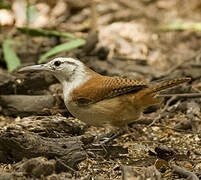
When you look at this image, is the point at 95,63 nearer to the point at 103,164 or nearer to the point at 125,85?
the point at 125,85

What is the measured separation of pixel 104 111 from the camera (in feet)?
14.9

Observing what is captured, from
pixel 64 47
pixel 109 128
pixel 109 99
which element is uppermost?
pixel 64 47

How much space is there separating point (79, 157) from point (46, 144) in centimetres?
33

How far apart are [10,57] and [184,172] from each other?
3.79 m

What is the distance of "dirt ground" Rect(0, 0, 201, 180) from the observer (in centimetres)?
386

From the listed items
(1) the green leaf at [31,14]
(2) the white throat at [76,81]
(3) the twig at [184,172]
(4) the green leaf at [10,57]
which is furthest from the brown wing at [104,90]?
(1) the green leaf at [31,14]

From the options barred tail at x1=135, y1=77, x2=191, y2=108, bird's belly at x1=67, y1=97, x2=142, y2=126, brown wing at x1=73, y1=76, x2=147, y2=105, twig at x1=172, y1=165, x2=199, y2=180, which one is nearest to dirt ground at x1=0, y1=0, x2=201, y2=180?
twig at x1=172, y1=165, x2=199, y2=180

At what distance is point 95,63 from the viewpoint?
6746 millimetres

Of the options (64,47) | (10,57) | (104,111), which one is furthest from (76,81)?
(10,57)

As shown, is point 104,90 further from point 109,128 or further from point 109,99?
point 109,128

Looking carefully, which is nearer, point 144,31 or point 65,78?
point 65,78

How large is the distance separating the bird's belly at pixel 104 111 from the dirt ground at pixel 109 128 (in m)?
0.17

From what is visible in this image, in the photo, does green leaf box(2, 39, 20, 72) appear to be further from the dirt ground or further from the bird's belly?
the bird's belly

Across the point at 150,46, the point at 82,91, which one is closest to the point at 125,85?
the point at 82,91
